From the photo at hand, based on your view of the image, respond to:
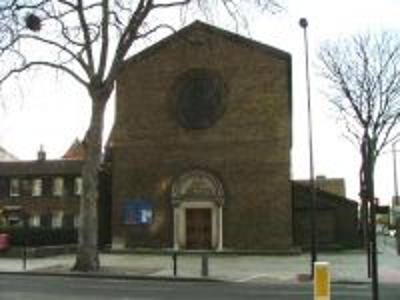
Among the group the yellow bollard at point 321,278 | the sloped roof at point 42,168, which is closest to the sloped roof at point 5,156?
the sloped roof at point 42,168

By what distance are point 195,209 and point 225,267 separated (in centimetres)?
1500

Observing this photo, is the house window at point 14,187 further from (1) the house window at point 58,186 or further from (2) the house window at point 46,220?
(1) the house window at point 58,186

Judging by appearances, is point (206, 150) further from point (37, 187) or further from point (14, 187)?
point (14, 187)

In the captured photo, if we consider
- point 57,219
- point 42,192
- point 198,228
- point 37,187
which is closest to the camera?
point 198,228

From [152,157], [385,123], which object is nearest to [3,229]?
[152,157]

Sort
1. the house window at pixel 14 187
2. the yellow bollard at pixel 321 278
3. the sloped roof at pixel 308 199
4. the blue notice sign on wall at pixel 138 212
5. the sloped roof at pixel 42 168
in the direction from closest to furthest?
the yellow bollard at pixel 321 278, the blue notice sign on wall at pixel 138 212, the sloped roof at pixel 308 199, the sloped roof at pixel 42 168, the house window at pixel 14 187

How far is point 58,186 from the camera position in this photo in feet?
263

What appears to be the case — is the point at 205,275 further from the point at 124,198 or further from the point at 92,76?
the point at 124,198

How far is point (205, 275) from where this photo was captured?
3462 cm

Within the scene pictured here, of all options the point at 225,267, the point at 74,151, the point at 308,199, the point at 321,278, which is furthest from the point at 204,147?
the point at 74,151

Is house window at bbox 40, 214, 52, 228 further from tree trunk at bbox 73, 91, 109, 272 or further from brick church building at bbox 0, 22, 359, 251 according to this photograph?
tree trunk at bbox 73, 91, 109, 272

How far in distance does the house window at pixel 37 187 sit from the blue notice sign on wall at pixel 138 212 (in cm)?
2521

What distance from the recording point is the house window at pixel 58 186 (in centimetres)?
7975

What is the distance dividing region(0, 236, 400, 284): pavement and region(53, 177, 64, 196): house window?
2631 cm
